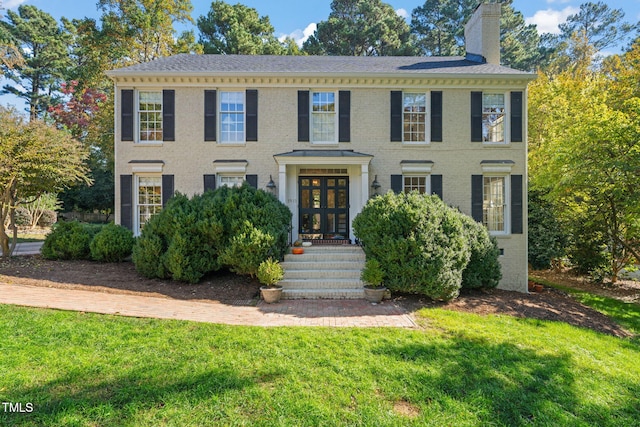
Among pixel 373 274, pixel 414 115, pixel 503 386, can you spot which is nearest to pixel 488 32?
pixel 414 115

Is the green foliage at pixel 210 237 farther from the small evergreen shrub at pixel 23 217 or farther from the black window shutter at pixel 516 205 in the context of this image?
the small evergreen shrub at pixel 23 217

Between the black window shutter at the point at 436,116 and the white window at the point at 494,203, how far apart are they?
7.38 feet

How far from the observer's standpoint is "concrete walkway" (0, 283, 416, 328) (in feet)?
17.5

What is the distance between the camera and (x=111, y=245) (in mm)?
9031

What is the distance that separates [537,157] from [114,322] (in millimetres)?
15652

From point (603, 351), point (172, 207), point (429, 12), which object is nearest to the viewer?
point (603, 351)

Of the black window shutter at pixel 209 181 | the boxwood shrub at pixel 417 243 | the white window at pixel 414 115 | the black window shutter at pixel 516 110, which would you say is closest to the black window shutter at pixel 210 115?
the black window shutter at pixel 209 181

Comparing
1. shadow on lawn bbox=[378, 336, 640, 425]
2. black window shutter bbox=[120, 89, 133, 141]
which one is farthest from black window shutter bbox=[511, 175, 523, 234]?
black window shutter bbox=[120, 89, 133, 141]

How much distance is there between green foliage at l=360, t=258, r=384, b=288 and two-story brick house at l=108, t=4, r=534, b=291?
3.72 m

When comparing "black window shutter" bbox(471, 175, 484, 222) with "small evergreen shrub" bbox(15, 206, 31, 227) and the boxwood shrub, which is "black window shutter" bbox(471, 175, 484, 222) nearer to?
the boxwood shrub

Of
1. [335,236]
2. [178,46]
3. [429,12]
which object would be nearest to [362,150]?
[335,236]

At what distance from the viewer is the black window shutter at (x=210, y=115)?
10328mm

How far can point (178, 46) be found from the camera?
62.6 feet

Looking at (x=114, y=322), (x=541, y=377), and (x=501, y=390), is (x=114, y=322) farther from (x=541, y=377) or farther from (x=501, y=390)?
(x=541, y=377)
